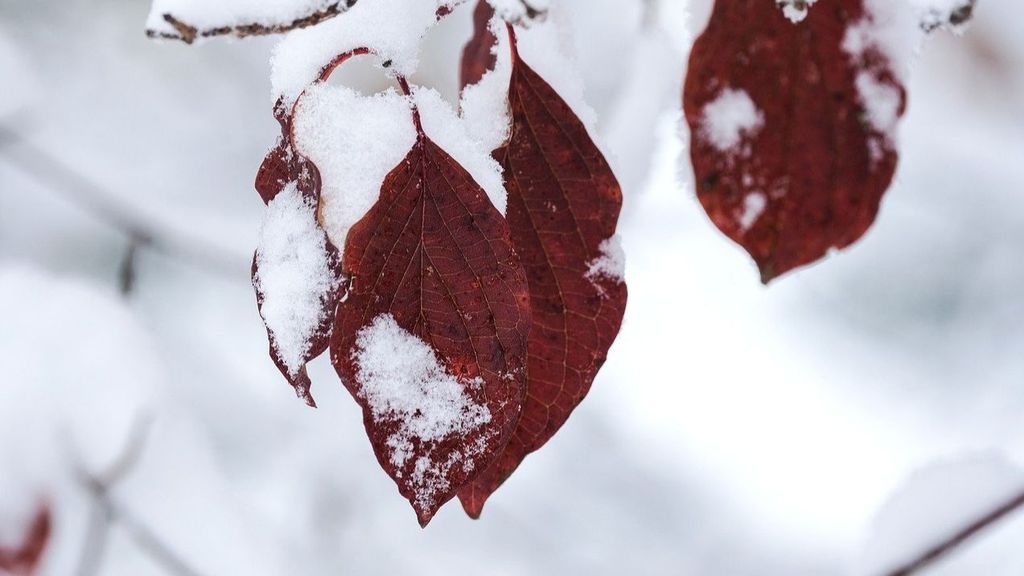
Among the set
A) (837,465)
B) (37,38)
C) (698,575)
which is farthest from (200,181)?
(837,465)

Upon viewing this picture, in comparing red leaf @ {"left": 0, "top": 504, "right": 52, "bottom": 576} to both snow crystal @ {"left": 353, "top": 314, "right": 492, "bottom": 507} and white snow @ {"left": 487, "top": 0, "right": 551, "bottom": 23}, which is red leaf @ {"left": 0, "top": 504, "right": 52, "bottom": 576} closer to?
snow crystal @ {"left": 353, "top": 314, "right": 492, "bottom": 507}

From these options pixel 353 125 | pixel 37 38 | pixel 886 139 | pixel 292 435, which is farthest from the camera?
pixel 37 38

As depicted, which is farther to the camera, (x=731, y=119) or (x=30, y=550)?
(x=30, y=550)

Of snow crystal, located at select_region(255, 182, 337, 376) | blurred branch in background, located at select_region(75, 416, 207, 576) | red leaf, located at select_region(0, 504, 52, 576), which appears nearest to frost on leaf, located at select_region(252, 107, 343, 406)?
snow crystal, located at select_region(255, 182, 337, 376)

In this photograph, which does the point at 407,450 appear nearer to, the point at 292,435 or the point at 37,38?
the point at 292,435

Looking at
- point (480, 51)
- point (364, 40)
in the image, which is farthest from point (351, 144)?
point (480, 51)

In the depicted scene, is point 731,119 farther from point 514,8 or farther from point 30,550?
point 30,550

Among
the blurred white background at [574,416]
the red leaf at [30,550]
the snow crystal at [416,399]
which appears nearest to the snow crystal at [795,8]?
the snow crystal at [416,399]
